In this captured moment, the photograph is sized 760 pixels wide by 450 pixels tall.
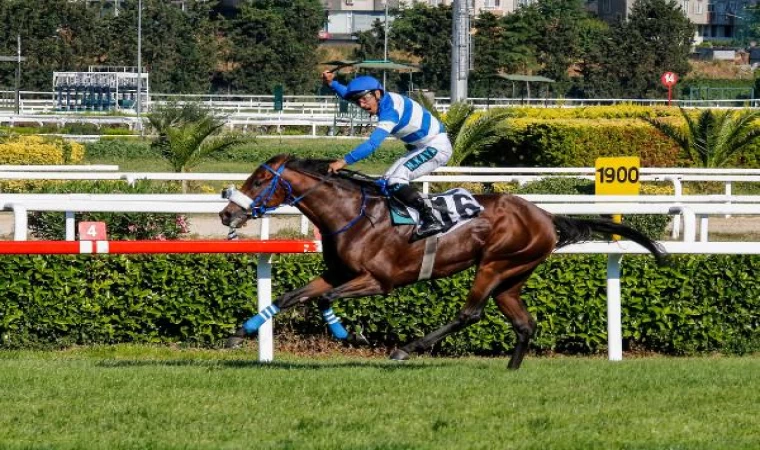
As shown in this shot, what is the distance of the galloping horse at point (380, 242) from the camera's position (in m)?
7.60

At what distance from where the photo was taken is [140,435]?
18.8ft

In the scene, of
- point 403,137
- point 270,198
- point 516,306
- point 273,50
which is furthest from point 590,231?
point 273,50

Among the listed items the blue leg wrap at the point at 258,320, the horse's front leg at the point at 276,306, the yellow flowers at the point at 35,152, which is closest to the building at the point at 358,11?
the yellow flowers at the point at 35,152

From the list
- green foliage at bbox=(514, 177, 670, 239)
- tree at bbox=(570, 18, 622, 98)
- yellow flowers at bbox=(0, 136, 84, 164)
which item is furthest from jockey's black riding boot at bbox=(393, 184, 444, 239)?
tree at bbox=(570, 18, 622, 98)

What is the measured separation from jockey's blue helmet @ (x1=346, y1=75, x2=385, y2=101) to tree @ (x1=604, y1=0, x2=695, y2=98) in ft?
150

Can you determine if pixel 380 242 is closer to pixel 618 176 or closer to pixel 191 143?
pixel 618 176

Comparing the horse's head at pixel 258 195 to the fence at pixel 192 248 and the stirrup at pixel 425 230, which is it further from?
the stirrup at pixel 425 230

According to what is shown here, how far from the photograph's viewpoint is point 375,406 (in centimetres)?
634

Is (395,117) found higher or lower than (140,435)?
higher

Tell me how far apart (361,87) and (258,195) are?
84 centimetres

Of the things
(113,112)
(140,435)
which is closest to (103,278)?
(140,435)

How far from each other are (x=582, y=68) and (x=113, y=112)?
67.8ft

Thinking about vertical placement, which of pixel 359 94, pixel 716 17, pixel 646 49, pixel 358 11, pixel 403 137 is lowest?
pixel 403 137

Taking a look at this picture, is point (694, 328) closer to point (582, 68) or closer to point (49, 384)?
point (49, 384)
